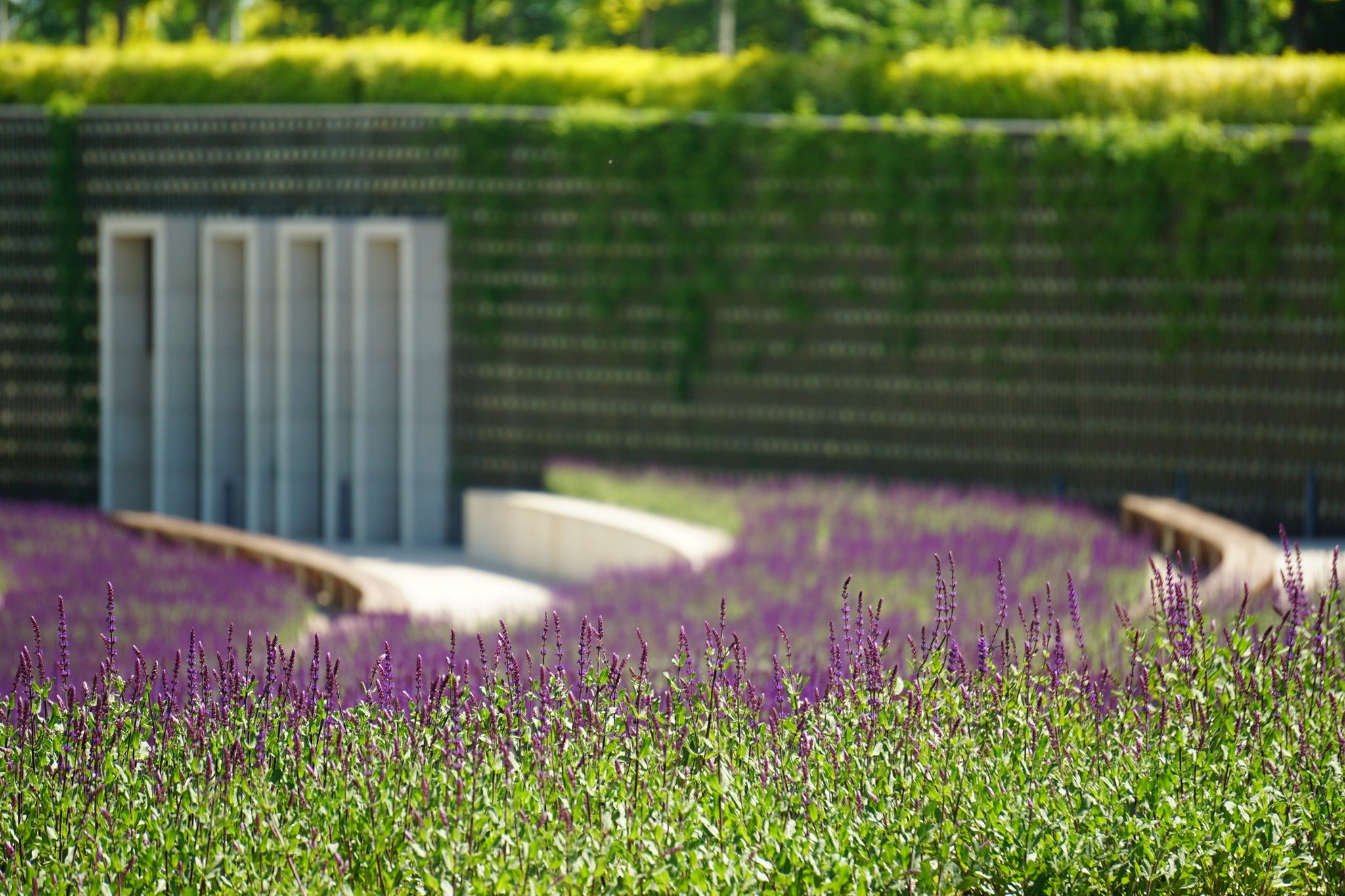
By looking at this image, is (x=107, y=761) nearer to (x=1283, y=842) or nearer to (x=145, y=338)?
(x=1283, y=842)

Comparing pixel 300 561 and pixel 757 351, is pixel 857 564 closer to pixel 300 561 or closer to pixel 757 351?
pixel 300 561

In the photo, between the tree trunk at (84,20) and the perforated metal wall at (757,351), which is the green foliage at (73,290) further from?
the tree trunk at (84,20)

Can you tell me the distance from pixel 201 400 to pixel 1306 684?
38.0ft

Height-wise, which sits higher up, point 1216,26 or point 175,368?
point 1216,26

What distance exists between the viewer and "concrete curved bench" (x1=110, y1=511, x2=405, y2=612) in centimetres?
973

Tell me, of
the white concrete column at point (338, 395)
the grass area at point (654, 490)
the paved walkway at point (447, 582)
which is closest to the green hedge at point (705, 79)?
the white concrete column at point (338, 395)

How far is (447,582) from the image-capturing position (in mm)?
12070

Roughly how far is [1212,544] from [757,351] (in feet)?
15.2

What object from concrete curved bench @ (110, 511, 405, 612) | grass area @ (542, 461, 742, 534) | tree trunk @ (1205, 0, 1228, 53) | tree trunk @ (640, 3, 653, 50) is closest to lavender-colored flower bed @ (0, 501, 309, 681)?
concrete curved bench @ (110, 511, 405, 612)

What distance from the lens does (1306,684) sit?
16.0 ft

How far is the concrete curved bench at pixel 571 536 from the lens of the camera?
1046cm

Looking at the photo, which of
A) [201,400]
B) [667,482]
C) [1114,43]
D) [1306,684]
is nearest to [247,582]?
[667,482]

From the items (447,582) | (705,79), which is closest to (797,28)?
(705,79)

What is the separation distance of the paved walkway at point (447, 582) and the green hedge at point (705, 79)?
393cm
